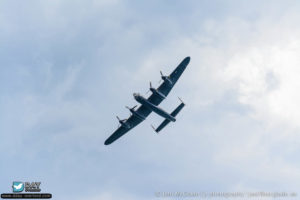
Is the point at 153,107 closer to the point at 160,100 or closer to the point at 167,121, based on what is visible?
the point at 160,100

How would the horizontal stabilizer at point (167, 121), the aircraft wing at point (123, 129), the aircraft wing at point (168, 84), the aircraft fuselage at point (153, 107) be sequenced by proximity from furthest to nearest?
the aircraft wing at point (123, 129) → the horizontal stabilizer at point (167, 121) → the aircraft wing at point (168, 84) → the aircraft fuselage at point (153, 107)

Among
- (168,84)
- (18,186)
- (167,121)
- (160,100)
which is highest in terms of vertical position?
(168,84)

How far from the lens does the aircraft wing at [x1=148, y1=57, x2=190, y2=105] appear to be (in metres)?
74.6

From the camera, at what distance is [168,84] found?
250ft

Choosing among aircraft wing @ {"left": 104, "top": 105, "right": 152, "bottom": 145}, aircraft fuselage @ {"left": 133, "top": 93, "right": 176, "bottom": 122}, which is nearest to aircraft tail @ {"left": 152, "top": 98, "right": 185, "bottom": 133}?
aircraft fuselage @ {"left": 133, "top": 93, "right": 176, "bottom": 122}

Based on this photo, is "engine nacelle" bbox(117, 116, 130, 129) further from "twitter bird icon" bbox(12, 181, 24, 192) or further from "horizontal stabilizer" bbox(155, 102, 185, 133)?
"twitter bird icon" bbox(12, 181, 24, 192)

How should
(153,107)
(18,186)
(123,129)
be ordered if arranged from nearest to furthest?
(18,186) → (153,107) → (123,129)

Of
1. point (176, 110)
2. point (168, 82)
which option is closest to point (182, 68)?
point (168, 82)

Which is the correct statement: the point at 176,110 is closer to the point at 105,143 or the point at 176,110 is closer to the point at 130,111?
the point at 130,111

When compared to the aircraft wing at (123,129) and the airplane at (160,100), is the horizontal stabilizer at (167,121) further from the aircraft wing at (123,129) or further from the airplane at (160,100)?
the aircraft wing at (123,129)

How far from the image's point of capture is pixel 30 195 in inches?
2255

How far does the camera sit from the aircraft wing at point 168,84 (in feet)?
245

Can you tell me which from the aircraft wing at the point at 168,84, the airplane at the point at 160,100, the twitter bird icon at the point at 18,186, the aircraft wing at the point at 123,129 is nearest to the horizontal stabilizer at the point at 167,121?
the airplane at the point at 160,100

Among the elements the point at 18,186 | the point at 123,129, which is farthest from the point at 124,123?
the point at 18,186
